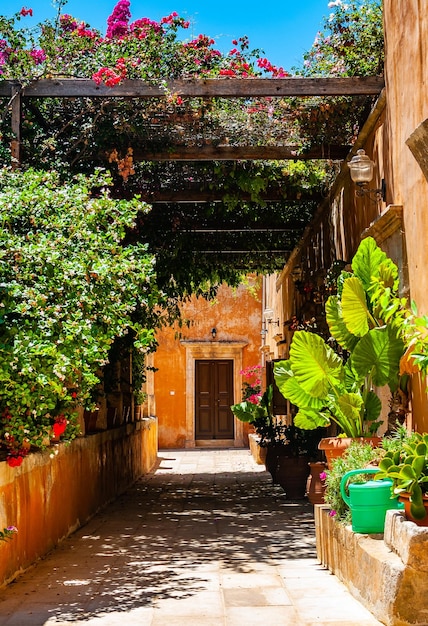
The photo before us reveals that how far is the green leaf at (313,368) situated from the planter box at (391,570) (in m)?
1.70

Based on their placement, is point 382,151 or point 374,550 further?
point 382,151

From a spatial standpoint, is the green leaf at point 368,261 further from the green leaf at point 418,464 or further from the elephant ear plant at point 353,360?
the green leaf at point 418,464

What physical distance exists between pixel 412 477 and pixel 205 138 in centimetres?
583

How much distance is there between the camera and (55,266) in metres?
6.84

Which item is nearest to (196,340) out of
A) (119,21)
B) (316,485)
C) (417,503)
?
(119,21)

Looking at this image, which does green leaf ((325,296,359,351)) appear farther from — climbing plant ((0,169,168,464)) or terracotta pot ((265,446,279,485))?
terracotta pot ((265,446,279,485))

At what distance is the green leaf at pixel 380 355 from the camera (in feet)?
21.8

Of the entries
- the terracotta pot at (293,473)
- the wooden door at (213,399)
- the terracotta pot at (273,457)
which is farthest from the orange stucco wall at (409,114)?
the wooden door at (213,399)

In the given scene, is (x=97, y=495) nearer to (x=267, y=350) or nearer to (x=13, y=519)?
(x=13, y=519)

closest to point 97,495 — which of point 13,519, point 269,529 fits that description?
point 269,529

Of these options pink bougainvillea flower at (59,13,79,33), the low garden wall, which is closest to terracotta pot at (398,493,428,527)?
the low garden wall

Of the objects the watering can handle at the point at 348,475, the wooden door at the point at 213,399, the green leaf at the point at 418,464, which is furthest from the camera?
the wooden door at the point at 213,399

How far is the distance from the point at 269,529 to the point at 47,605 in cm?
369

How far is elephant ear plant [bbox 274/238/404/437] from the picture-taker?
22.0 ft
